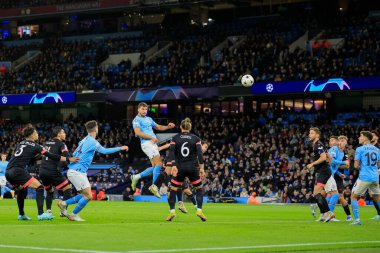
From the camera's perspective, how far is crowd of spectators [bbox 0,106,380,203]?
128 feet

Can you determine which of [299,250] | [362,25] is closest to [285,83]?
[362,25]

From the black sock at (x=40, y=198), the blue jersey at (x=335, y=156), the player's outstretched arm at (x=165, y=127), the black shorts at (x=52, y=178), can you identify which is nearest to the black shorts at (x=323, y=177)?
the blue jersey at (x=335, y=156)

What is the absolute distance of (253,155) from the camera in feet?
144

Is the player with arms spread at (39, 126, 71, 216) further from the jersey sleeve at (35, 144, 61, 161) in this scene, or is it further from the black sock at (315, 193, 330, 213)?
the black sock at (315, 193, 330, 213)

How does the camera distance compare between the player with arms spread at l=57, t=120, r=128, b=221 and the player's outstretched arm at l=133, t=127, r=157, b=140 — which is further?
the player's outstretched arm at l=133, t=127, r=157, b=140

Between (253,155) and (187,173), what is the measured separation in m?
25.3

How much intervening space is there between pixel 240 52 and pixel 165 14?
42.1ft

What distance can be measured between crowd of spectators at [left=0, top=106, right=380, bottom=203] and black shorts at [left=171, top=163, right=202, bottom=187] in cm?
1823

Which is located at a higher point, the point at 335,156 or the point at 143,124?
the point at 143,124

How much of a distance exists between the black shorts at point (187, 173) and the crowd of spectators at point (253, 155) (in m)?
18.2

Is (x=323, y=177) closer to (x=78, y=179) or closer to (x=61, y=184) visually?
(x=78, y=179)

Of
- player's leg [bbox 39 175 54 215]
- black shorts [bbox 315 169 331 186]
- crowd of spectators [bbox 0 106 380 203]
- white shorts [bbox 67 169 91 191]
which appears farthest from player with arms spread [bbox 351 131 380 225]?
crowd of spectators [bbox 0 106 380 203]

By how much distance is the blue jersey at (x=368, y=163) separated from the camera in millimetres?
19344

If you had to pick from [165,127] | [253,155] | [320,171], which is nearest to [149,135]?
[165,127]
